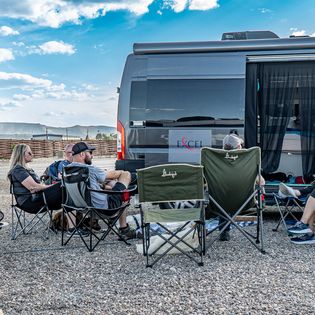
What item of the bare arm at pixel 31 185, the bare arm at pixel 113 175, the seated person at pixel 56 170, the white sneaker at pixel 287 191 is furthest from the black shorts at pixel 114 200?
the white sneaker at pixel 287 191

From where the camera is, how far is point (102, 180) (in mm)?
4594

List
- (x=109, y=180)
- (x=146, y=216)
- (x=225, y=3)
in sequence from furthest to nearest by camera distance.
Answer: (x=225, y=3), (x=109, y=180), (x=146, y=216)

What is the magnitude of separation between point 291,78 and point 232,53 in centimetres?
87

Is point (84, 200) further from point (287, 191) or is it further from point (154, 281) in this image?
point (287, 191)

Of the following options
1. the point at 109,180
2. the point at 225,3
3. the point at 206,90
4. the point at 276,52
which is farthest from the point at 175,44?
the point at 225,3

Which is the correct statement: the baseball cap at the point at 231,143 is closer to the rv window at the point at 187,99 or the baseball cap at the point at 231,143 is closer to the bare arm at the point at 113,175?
the rv window at the point at 187,99

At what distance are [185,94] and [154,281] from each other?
112 inches

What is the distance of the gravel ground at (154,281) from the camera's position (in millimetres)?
2816

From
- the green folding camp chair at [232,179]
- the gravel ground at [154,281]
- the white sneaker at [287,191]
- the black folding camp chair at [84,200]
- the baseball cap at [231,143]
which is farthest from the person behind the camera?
the white sneaker at [287,191]

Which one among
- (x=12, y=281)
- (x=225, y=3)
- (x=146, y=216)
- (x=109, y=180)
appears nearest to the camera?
(x=12, y=281)

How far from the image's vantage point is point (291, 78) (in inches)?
230

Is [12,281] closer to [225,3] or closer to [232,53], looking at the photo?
[232,53]

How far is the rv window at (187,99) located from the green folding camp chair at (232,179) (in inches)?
55.0

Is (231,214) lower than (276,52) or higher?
lower
